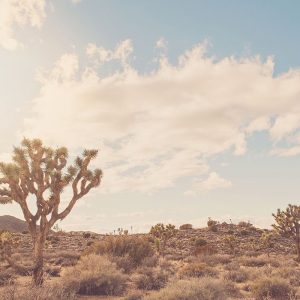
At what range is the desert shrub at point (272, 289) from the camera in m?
11.8

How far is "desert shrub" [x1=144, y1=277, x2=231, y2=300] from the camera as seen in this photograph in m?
9.71

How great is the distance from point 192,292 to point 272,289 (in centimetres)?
334

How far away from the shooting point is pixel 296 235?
27.4 metres

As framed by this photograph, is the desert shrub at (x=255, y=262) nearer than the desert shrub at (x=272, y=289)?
No

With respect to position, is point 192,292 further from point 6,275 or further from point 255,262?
point 255,262

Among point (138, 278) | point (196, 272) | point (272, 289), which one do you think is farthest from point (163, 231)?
point (272, 289)

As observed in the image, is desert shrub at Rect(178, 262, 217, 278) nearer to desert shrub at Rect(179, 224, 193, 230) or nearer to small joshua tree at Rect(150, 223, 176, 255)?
small joshua tree at Rect(150, 223, 176, 255)

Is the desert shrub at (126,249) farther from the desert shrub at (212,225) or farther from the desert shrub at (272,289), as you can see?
the desert shrub at (212,225)

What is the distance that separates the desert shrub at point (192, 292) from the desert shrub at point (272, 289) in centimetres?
173

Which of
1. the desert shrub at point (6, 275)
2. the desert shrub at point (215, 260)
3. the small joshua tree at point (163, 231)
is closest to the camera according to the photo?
the desert shrub at point (6, 275)

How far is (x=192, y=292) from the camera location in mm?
9836

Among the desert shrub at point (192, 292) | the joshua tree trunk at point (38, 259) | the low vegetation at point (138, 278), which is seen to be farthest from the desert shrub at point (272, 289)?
the joshua tree trunk at point (38, 259)

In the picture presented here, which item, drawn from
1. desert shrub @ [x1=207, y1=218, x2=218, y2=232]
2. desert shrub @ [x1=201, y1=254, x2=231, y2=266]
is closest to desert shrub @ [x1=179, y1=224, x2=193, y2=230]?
desert shrub @ [x1=207, y1=218, x2=218, y2=232]

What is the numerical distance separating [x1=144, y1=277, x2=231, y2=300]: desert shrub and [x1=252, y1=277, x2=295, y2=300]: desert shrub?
1.73 m
